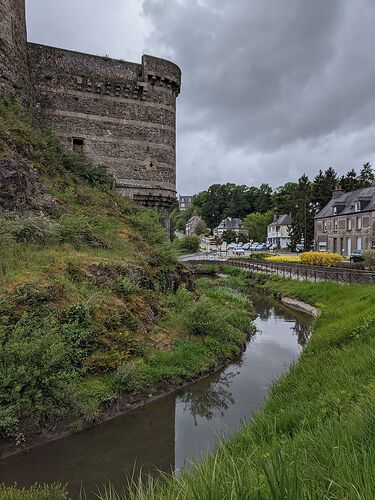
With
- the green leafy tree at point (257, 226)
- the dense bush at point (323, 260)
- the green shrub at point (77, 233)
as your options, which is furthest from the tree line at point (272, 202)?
the green shrub at point (77, 233)

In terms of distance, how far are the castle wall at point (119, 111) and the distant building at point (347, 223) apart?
27.1 m

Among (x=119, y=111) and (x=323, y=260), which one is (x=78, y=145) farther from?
(x=323, y=260)

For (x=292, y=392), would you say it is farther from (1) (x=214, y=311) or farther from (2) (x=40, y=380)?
(1) (x=214, y=311)

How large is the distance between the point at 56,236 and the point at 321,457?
1010cm

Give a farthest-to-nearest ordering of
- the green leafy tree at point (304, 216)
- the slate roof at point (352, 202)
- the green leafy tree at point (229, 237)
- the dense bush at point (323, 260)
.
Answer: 1. the green leafy tree at point (229, 237)
2. the green leafy tree at point (304, 216)
3. the slate roof at point (352, 202)
4. the dense bush at point (323, 260)

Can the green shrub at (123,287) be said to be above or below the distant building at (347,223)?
below

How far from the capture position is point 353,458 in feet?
8.05

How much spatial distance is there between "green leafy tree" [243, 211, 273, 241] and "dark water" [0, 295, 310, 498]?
Result: 82.2 metres

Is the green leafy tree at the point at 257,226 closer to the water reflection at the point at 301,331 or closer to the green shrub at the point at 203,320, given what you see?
the water reflection at the point at 301,331

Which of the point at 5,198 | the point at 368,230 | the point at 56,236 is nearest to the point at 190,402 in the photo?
the point at 56,236

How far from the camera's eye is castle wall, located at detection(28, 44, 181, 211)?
771 inches

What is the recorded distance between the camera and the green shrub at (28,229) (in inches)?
404

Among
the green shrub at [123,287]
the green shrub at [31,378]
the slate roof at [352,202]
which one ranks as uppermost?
the slate roof at [352,202]

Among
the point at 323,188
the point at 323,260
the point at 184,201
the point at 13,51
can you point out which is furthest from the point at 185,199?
the point at 13,51
